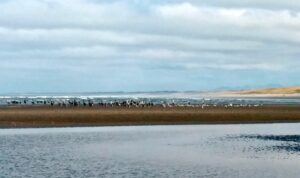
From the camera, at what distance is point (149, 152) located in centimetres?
3569

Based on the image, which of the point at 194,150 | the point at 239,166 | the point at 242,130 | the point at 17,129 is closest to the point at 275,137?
the point at 242,130

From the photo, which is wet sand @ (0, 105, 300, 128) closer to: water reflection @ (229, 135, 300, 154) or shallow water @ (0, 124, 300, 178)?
shallow water @ (0, 124, 300, 178)

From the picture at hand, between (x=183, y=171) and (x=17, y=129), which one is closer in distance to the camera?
(x=183, y=171)

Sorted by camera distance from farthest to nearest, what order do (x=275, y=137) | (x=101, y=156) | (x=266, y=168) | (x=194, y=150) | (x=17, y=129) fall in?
(x=17, y=129) < (x=275, y=137) < (x=194, y=150) < (x=101, y=156) < (x=266, y=168)

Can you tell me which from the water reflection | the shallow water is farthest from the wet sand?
the water reflection

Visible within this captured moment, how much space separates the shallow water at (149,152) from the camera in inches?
1132


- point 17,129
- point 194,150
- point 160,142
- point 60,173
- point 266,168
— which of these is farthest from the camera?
point 17,129

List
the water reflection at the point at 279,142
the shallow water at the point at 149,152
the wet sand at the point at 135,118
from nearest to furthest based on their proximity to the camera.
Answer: the shallow water at the point at 149,152
the water reflection at the point at 279,142
the wet sand at the point at 135,118

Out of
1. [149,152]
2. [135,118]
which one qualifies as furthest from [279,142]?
[135,118]

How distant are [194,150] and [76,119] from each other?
2342 centimetres

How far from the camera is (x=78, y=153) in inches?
1385

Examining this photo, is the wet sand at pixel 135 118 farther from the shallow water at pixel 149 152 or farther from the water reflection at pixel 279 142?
the water reflection at pixel 279 142

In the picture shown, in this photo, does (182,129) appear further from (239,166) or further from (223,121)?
(239,166)

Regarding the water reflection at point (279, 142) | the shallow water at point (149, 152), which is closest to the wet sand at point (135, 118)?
the shallow water at point (149, 152)
